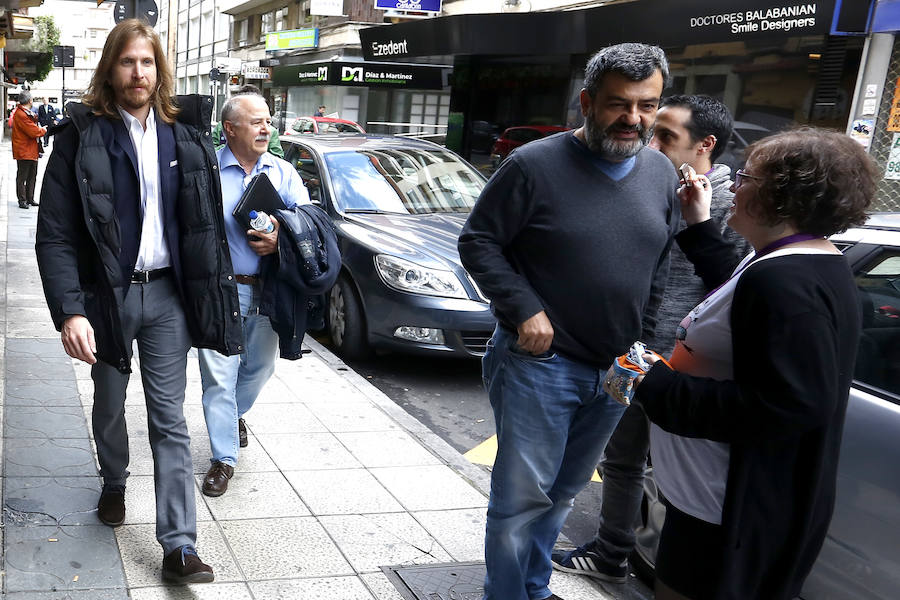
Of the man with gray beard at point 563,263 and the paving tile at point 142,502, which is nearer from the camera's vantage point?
the man with gray beard at point 563,263

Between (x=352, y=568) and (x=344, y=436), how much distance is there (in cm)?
149

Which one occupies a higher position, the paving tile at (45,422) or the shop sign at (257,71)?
the shop sign at (257,71)

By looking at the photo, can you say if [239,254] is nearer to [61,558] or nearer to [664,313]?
[61,558]

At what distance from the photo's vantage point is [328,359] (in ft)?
21.1

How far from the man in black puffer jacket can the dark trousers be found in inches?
480

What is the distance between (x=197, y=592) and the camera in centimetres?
306

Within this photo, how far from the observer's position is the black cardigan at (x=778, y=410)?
1.77 metres

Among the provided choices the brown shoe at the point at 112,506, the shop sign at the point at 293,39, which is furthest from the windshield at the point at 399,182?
the shop sign at the point at 293,39

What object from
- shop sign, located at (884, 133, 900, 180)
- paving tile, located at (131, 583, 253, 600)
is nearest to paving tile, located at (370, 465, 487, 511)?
paving tile, located at (131, 583, 253, 600)

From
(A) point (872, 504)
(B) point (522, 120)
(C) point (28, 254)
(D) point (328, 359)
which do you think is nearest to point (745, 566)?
(A) point (872, 504)

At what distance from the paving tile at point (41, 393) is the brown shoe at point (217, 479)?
4.40 feet

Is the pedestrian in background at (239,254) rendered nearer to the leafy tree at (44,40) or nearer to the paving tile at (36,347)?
the paving tile at (36,347)

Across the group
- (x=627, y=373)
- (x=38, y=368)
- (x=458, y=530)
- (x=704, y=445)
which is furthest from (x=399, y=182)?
(x=704, y=445)

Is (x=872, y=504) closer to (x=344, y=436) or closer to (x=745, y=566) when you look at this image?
(x=745, y=566)
